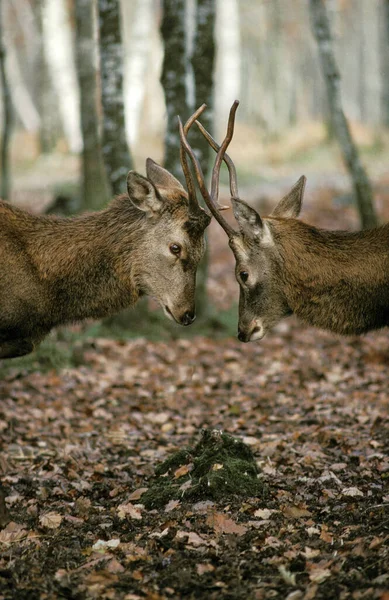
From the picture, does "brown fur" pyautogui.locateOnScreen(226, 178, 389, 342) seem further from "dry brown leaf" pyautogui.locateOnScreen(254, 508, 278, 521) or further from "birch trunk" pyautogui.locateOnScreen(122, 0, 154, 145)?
"birch trunk" pyautogui.locateOnScreen(122, 0, 154, 145)

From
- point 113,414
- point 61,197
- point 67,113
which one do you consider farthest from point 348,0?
point 113,414

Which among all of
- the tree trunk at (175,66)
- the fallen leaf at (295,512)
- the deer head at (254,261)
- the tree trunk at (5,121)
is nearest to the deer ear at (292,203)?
the deer head at (254,261)

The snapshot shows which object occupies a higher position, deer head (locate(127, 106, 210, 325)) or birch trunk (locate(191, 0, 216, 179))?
birch trunk (locate(191, 0, 216, 179))

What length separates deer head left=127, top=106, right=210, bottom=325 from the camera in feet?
22.0

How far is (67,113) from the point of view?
95.6 feet

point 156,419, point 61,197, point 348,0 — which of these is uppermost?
point 348,0

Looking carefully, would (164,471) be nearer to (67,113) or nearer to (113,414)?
(113,414)

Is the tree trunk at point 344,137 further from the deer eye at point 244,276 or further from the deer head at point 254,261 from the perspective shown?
the deer eye at point 244,276

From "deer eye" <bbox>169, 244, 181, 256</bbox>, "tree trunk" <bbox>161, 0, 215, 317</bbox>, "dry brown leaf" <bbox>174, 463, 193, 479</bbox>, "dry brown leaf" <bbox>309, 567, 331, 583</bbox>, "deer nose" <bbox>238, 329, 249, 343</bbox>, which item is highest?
"tree trunk" <bbox>161, 0, 215, 317</bbox>

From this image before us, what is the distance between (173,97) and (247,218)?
16.2 feet

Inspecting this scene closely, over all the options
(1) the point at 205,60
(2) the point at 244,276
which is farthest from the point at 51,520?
(1) the point at 205,60

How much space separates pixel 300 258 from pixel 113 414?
3337 millimetres

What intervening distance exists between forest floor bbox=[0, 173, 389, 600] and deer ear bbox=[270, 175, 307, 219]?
2.04m

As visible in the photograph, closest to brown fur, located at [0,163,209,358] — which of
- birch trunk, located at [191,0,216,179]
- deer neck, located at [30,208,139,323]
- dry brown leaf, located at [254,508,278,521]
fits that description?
deer neck, located at [30,208,139,323]
